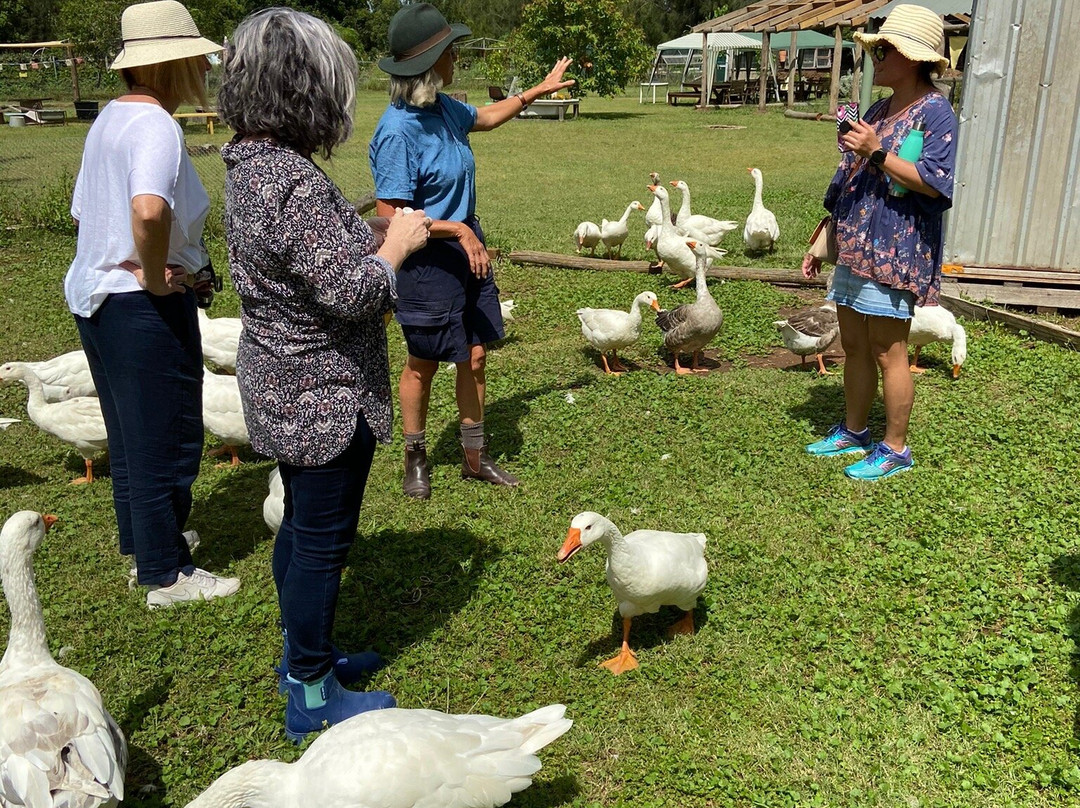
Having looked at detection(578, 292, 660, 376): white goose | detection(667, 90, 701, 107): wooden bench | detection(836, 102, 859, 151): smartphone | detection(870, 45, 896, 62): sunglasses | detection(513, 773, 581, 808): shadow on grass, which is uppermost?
detection(667, 90, 701, 107): wooden bench

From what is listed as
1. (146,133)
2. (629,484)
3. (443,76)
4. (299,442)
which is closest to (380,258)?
(299,442)

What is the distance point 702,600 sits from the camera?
3.84m

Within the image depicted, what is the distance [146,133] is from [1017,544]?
4.14 metres

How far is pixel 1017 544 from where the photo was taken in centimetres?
407

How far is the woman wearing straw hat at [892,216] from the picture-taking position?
4.15 metres

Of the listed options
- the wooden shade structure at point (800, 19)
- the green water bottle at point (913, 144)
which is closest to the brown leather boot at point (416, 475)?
the green water bottle at point (913, 144)

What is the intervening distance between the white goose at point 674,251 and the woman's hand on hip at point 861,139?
432cm

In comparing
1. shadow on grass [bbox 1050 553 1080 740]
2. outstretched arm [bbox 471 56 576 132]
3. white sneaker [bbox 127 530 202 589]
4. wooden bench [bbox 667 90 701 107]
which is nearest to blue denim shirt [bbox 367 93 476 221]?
outstretched arm [bbox 471 56 576 132]

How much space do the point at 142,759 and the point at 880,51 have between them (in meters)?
4.51

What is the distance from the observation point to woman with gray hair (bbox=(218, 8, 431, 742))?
2.42 m

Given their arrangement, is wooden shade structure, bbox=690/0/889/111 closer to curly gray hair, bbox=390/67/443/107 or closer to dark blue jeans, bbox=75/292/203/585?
curly gray hair, bbox=390/67/443/107

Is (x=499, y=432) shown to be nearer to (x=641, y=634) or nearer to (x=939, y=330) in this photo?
(x=641, y=634)

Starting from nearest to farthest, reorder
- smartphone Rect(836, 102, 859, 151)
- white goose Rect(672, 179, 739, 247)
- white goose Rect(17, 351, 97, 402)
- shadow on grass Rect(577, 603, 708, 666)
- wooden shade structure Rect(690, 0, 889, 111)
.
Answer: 1. shadow on grass Rect(577, 603, 708, 666)
2. smartphone Rect(836, 102, 859, 151)
3. white goose Rect(17, 351, 97, 402)
4. white goose Rect(672, 179, 739, 247)
5. wooden shade structure Rect(690, 0, 889, 111)

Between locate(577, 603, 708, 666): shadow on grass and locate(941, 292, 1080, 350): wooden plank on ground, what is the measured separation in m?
4.44
